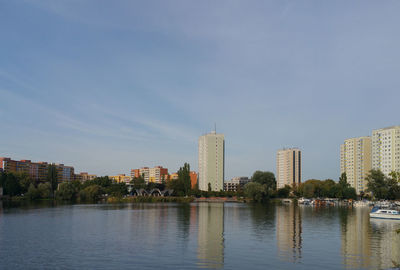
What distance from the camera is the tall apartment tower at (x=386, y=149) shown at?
180 metres

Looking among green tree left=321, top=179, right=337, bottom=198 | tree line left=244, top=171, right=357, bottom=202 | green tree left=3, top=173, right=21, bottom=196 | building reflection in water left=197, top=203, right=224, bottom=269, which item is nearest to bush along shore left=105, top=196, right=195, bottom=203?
tree line left=244, top=171, right=357, bottom=202

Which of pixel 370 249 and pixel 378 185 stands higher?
pixel 378 185

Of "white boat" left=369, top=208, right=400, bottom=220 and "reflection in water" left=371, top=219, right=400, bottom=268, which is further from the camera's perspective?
"white boat" left=369, top=208, right=400, bottom=220

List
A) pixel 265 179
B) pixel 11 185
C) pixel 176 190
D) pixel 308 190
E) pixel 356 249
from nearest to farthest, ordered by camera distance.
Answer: pixel 356 249 → pixel 11 185 → pixel 265 179 → pixel 308 190 → pixel 176 190

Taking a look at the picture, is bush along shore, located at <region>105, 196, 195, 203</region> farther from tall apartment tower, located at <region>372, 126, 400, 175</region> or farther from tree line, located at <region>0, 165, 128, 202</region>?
tall apartment tower, located at <region>372, 126, 400, 175</region>

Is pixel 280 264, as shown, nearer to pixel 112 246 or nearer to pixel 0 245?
pixel 112 246

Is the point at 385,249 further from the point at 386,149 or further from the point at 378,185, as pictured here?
the point at 386,149

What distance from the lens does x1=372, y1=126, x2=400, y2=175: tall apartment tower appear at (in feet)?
592

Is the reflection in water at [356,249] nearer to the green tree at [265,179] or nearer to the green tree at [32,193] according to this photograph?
the green tree at [265,179]

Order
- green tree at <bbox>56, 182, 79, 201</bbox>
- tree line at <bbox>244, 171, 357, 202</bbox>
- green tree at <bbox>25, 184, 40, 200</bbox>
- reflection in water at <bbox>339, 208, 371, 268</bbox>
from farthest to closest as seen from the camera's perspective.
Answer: tree line at <bbox>244, 171, 357, 202</bbox>, green tree at <bbox>56, 182, 79, 201</bbox>, green tree at <bbox>25, 184, 40, 200</bbox>, reflection in water at <bbox>339, 208, 371, 268</bbox>

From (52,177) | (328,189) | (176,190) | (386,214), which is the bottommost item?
(176,190)

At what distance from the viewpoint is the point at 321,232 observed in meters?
51.3

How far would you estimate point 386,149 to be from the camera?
186500 mm

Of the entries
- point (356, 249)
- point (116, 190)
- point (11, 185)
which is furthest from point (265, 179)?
point (356, 249)
